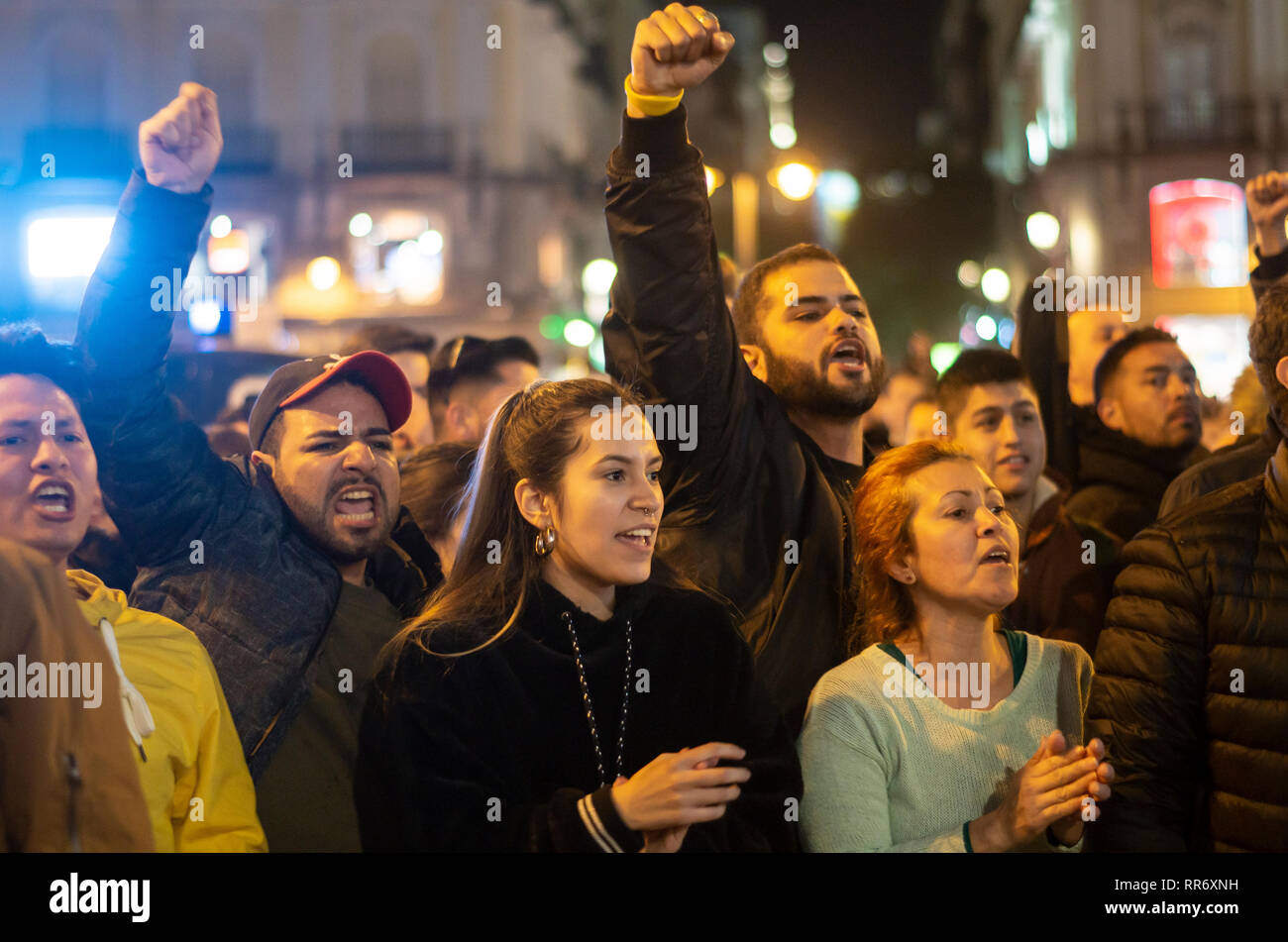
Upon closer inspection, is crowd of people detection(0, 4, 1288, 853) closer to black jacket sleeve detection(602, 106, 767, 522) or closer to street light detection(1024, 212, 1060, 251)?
black jacket sleeve detection(602, 106, 767, 522)

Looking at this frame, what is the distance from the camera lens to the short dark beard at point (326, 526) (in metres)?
3.41

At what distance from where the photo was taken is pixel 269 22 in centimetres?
676

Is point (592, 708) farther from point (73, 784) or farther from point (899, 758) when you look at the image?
point (73, 784)

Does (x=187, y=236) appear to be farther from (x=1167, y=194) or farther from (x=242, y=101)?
(x=242, y=101)

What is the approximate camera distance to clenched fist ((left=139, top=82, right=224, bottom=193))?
3205 mm

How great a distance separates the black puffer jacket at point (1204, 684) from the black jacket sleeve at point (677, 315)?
3.61 ft

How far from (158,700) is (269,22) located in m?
4.79

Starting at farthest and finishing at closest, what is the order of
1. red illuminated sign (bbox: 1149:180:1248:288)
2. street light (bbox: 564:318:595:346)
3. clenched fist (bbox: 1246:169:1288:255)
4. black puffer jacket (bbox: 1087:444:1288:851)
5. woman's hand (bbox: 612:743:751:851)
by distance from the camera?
street light (bbox: 564:318:595:346)
red illuminated sign (bbox: 1149:180:1248:288)
clenched fist (bbox: 1246:169:1288:255)
black puffer jacket (bbox: 1087:444:1288:851)
woman's hand (bbox: 612:743:751:851)

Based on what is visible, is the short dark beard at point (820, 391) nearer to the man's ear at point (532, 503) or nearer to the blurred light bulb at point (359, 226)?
the man's ear at point (532, 503)

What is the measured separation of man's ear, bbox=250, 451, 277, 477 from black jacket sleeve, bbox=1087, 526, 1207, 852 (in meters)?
2.22

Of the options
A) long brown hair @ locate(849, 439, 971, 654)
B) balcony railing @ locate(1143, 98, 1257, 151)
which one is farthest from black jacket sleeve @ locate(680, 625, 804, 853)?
balcony railing @ locate(1143, 98, 1257, 151)

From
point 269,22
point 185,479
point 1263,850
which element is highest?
point 269,22

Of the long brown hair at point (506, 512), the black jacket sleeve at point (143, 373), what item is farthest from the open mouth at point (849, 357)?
the black jacket sleeve at point (143, 373)
